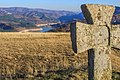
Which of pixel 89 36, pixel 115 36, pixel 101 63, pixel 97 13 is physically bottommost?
pixel 101 63

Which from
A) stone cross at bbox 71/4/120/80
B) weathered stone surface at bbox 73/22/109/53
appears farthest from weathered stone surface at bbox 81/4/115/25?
weathered stone surface at bbox 73/22/109/53

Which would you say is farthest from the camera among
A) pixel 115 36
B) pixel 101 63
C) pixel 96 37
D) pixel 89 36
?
pixel 115 36

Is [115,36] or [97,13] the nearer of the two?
[97,13]

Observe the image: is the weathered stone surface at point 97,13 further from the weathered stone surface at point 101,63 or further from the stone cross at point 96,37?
the weathered stone surface at point 101,63

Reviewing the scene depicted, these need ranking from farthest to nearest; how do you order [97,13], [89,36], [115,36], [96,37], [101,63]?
[115,36] < [101,63] < [96,37] < [89,36] < [97,13]

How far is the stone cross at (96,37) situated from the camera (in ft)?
34.9

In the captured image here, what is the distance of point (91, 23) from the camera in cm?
1098

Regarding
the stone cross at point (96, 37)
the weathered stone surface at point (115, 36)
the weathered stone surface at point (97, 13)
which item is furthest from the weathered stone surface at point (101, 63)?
the weathered stone surface at point (97, 13)

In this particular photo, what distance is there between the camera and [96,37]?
11.1 metres

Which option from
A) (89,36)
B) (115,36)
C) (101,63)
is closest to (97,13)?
(89,36)

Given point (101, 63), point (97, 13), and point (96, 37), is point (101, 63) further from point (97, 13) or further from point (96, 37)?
point (97, 13)

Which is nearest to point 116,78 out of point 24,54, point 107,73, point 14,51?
point 107,73

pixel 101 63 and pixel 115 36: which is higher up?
pixel 115 36

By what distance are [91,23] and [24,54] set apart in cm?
2056
